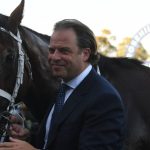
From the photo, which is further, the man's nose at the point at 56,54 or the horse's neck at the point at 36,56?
the horse's neck at the point at 36,56

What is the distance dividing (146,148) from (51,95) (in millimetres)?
1372

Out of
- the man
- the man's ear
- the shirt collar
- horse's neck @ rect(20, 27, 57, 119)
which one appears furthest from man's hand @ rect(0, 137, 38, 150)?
horse's neck @ rect(20, 27, 57, 119)

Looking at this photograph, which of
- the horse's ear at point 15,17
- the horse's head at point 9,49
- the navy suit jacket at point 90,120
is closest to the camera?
the navy suit jacket at point 90,120

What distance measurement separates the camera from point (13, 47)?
4539 mm

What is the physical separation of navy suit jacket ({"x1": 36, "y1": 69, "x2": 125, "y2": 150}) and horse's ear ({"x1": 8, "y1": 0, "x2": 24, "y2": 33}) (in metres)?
1.41

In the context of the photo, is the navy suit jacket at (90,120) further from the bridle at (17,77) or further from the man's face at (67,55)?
the bridle at (17,77)

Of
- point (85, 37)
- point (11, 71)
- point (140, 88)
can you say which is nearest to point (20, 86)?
point (11, 71)

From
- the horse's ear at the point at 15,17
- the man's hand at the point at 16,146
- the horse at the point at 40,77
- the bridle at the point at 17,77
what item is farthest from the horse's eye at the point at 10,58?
the man's hand at the point at 16,146

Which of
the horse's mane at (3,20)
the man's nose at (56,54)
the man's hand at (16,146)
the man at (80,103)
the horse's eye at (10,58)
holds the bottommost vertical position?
the man's hand at (16,146)

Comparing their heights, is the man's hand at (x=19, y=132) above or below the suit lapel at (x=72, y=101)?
below

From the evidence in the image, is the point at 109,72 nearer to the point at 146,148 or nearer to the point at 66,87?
the point at 146,148

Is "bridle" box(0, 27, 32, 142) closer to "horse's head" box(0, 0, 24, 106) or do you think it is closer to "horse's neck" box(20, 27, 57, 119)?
"horse's head" box(0, 0, 24, 106)

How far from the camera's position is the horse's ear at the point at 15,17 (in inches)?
182

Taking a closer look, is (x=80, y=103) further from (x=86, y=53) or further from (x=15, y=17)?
(x=15, y=17)
